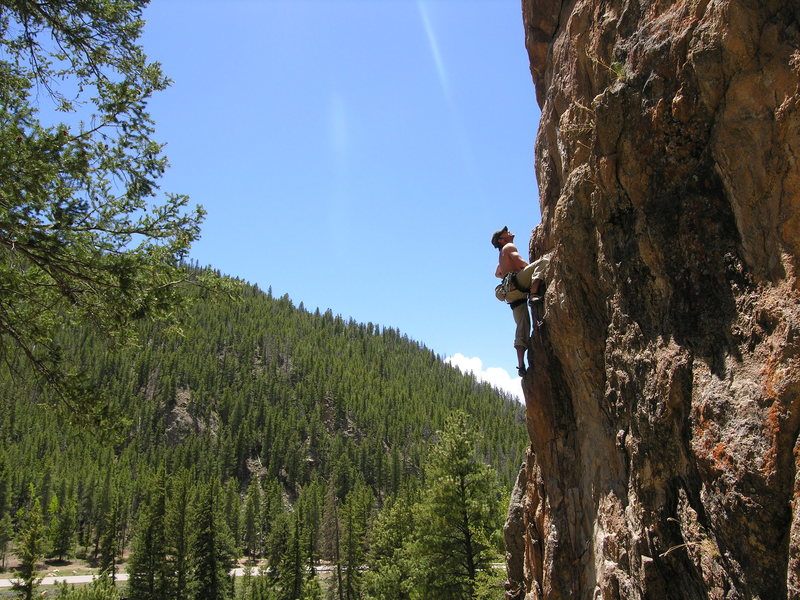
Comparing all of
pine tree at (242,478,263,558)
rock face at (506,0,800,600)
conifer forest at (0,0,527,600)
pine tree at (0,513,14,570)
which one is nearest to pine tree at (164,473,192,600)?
conifer forest at (0,0,527,600)

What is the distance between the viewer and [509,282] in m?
8.38

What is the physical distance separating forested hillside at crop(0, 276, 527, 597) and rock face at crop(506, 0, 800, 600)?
106 feet

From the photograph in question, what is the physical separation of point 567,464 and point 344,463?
316ft

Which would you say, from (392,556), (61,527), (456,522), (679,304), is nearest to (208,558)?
(392,556)

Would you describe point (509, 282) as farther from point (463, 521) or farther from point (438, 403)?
point (438, 403)

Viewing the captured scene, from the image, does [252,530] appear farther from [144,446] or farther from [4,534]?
[144,446]

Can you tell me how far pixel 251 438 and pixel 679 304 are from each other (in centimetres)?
11702

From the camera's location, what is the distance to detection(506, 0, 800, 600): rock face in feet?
12.0

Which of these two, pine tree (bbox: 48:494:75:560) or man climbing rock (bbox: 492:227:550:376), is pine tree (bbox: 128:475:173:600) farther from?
pine tree (bbox: 48:494:75:560)

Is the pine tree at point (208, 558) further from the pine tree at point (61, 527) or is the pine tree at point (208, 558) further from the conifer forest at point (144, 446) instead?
the pine tree at point (61, 527)

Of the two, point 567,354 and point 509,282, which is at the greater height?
point 509,282

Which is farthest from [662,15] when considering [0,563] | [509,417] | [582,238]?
[509,417]

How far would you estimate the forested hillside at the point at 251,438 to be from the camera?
211 ft

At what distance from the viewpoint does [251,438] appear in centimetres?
11231
